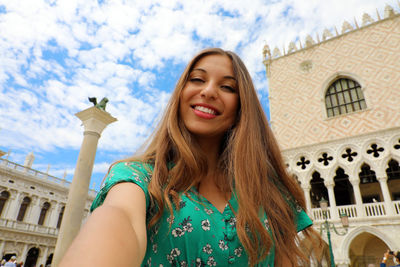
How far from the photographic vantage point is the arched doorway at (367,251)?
27.5 ft

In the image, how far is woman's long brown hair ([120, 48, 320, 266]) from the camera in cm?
78

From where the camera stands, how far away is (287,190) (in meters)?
1.03

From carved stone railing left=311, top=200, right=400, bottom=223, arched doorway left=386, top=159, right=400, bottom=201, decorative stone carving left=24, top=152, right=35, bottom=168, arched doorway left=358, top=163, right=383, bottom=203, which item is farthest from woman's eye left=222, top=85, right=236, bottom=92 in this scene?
decorative stone carving left=24, top=152, right=35, bottom=168

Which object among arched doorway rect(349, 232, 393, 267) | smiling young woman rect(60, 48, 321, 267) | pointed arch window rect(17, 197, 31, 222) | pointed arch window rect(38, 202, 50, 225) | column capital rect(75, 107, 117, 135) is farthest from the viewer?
pointed arch window rect(38, 202, 50, 225)

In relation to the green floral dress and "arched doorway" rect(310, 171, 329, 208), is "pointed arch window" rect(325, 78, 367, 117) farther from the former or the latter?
the green floral dress

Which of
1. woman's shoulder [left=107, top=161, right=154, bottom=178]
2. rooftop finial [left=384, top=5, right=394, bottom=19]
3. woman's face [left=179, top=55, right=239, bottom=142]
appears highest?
rooftop finial [left=384, top=5, right=394, bottom=19]

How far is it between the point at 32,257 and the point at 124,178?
1866cm

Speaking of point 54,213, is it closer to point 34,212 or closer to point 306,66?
point 34,212

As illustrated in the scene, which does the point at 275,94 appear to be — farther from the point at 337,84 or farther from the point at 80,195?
the point at 80,195

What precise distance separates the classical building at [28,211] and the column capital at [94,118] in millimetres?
12695

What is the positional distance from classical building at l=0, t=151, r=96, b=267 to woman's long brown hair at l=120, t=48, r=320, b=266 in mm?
16822

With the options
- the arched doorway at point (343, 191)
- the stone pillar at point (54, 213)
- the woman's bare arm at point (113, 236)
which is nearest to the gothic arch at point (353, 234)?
the arched doorway at point (343, 191)

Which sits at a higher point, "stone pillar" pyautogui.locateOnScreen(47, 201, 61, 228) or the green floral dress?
"stone pillar" pyautogui.locateOnScreen(47, 201, 61, 228)

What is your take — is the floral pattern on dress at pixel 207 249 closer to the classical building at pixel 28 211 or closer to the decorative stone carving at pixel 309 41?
the decorative stone carving at pixel 309 41
